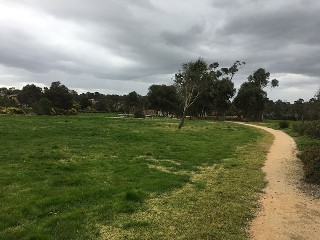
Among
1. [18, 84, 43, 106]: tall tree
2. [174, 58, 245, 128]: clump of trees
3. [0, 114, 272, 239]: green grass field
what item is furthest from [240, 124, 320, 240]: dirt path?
[18, 84, 43, 106]: tall tree

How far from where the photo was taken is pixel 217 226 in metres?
9.50

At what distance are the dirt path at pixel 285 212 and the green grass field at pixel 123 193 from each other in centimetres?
44

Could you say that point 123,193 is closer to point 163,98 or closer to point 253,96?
point 253,96

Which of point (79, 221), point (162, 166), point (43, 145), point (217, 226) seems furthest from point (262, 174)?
point (43, 145)

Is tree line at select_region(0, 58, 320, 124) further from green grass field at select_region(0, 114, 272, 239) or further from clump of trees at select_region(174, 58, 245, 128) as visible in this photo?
green grass field at select_region(0, 114, 272, 239)

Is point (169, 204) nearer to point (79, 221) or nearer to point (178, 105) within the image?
point (79, 221)

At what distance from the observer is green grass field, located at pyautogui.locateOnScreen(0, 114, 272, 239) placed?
9180mm

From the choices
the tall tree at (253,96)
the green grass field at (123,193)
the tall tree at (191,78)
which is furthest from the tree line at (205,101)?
the green grass field at (123,193)

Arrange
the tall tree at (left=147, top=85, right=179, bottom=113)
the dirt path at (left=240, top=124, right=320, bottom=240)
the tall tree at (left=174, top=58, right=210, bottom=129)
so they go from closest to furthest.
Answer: the dirt path at (left=240, top=124, right=320, bottom=240) < the tall tree at (left=174, top=58, right=210, bottom=129) < the tall tree at (left=147, top=85, right=179, bottom=113)

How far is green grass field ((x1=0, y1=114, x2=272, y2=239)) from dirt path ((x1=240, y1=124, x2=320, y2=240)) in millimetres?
441

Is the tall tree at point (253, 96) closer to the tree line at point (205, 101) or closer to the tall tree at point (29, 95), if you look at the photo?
the tree line at point (205, 101)

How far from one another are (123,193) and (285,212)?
5.35 meters

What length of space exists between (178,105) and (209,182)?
92.6 m

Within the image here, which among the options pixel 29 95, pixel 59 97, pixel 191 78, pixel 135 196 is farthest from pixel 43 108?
pixel 135 196
